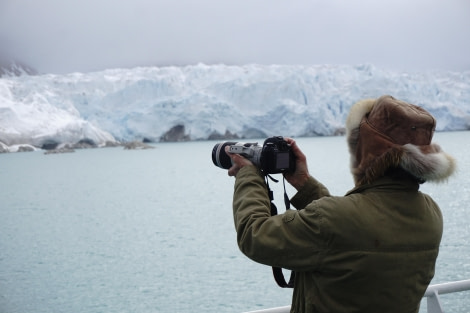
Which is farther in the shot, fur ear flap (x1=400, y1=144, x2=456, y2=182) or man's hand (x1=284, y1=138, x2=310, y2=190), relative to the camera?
man's hand (x1=284, y1=138, x2=310, y2=190)

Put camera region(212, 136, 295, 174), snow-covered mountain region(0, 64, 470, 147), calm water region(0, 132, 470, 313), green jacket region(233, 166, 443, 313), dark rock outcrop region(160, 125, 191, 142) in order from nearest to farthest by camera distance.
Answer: green jacket region(233, 166, 443, 313)
camera region(212, 136, 295, 174)
calm water region(0, 132, 470, 313)
snow-covered mountain region(0, 64, 470, 147)
dark rock outcrop region(160, 125, 191, 142)

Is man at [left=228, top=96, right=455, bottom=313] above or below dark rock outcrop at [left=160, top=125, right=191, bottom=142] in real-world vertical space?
above

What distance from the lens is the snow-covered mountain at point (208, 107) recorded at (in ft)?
91.2

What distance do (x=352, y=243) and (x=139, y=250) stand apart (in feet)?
26.0

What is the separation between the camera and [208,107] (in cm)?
2830

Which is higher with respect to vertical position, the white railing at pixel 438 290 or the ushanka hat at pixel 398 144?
the ushanka hat at pixel 398 144

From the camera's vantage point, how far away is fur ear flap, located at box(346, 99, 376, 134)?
752 mm

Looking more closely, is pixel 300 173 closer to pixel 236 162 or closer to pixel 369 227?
pixel 236 162

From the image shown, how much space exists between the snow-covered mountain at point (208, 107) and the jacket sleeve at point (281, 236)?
2646 centimetres

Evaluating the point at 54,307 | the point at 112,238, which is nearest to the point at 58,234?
the point at 112,238

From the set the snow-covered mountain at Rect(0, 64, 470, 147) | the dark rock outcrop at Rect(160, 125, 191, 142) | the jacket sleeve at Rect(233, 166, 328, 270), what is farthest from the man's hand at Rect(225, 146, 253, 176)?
the dark rock outcrop at Rect(160, 125, 191, 142)

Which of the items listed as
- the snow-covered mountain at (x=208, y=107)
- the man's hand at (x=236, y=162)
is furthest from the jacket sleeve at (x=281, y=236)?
the snow-covered mountain at (x=208, y=107)

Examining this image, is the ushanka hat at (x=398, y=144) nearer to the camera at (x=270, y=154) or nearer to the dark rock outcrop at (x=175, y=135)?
the camera at (x=270, y=154)

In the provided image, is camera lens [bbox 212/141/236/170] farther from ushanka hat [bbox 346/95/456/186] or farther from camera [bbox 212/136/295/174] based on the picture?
ushanka hat [bbox 346/95/456/186]
